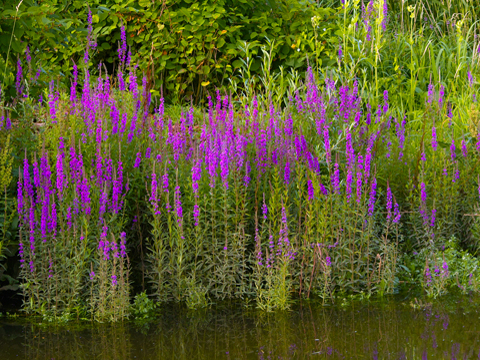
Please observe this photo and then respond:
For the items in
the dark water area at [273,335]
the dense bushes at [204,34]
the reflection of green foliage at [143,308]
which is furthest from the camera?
the dense bushes at [204,34]

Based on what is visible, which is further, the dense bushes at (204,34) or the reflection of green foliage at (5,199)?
the dense bushes at (204,34)

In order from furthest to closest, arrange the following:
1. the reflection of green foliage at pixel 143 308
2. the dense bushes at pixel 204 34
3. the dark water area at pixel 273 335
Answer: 1. the dense bushes at pixel 204 34
2. the reflection of green foliage at pixel 143 308
3. the dark water area at pixel 273 335

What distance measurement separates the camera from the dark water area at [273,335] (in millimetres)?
2969

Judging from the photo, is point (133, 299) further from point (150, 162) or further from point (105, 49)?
point (105, 49)

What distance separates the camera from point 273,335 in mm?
3205

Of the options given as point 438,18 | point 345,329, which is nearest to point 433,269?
point 345,329

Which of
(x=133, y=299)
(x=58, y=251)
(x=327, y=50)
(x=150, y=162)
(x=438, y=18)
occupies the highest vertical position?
(x=438, y=18)

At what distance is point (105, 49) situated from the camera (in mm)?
8914

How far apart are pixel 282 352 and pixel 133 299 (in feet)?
4.35

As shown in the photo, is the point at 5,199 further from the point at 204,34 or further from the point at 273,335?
the point at 204,34

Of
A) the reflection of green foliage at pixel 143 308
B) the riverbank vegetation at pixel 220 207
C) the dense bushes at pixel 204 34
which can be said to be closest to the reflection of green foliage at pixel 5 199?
the riverbank vegetation at pixel 220 207

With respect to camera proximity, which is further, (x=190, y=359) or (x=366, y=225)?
(x=366, y=225)

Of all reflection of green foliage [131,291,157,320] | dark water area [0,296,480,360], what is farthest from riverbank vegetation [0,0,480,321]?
dark water area [0,296,480,360]

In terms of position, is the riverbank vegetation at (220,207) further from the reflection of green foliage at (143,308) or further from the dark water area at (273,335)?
the dark water area at (273,335)
